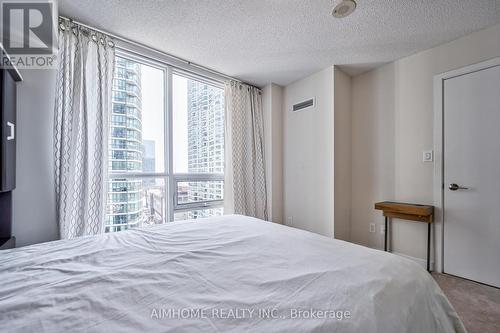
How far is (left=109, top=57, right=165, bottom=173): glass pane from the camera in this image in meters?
2.35

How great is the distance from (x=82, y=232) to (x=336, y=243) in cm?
216

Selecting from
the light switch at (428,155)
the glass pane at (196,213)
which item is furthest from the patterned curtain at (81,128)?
the light switch at (428,155)

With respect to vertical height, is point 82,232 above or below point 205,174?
below

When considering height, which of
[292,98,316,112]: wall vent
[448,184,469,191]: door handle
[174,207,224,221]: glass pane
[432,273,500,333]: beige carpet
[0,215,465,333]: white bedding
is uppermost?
[292,98,316,112]: wall vent

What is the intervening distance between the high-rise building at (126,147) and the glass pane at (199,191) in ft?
1.69

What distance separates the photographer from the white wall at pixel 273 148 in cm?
344

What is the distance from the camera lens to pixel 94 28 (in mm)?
2090

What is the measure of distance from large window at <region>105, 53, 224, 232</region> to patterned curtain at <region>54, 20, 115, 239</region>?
0.73ft

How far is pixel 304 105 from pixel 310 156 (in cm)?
78

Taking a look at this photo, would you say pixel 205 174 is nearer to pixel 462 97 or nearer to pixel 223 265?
pixel 223 265

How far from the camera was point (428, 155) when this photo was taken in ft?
7.84

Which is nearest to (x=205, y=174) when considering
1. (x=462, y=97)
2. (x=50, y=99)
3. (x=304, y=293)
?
(x=50, y=99)

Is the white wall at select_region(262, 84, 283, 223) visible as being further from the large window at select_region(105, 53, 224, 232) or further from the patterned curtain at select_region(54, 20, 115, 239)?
the patterned curtain at select_region(54, 20, 115, 239)

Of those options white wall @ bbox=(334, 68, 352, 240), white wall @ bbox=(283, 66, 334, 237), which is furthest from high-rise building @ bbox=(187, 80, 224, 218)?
white wall @ bbox=(334, 68, 352, 240)
